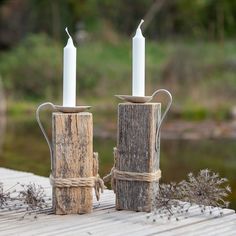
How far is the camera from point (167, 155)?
707 centimetres

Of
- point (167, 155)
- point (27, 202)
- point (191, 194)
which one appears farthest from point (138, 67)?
point (167, 155)

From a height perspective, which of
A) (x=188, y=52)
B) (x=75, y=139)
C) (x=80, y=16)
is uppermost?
(x=80, y=16)

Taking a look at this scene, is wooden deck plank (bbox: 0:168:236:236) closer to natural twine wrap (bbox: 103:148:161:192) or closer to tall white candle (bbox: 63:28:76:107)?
natural twine wrap (bbox: 103:148:161:192)

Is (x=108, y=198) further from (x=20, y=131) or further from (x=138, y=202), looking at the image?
(x=20, y=131)

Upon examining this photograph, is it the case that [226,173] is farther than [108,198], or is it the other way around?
[226,173]

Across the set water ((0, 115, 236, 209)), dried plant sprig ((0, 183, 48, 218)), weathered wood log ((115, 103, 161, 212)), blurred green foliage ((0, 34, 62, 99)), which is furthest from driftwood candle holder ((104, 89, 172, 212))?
blurred green foliage ((0, 34, 62, 99))

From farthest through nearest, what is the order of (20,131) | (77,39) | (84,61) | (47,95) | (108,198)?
(77,39)
(84,61)
(47,95)
(20,131)
(108,198)

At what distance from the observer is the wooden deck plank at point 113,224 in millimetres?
2355

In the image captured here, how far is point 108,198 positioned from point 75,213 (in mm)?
407

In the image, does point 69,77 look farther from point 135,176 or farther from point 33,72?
point 33,72

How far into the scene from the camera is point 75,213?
8.54ft

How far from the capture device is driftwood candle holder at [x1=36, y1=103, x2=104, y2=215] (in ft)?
8.36

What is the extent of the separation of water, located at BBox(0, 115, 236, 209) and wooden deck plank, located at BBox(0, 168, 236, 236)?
68.3 inches

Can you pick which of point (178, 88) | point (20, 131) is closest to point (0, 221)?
point (20, 131)
